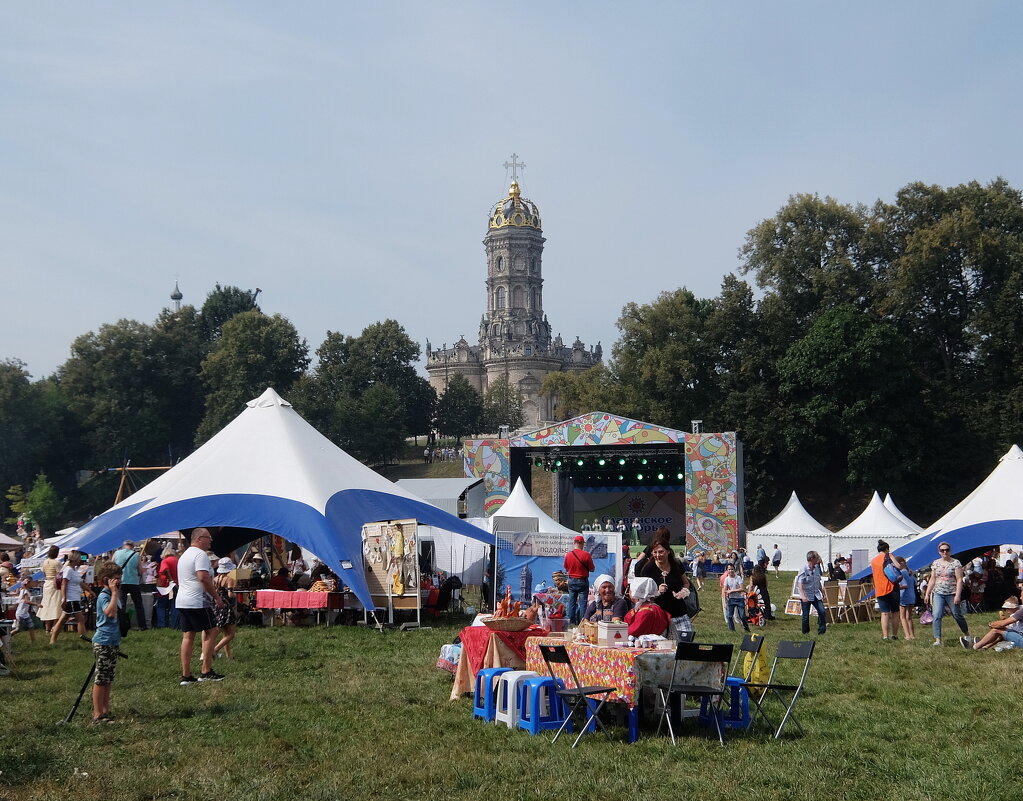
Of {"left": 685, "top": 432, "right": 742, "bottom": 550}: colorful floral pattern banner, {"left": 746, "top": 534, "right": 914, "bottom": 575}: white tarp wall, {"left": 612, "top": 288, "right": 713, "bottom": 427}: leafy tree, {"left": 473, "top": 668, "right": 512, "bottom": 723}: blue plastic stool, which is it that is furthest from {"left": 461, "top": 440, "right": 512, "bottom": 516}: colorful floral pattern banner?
{"left": 473, "top": 668, "right": 512, "bottom": 723}: blue plastic stool

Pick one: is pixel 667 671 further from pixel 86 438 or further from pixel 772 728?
pixel 86 438

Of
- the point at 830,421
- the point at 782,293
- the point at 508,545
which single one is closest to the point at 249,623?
the point at 508,545

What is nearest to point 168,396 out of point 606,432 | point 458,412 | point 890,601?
point 458,412

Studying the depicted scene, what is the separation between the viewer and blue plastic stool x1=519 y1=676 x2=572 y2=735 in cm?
711

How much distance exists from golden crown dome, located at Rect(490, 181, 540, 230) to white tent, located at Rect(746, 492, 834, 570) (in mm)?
75042

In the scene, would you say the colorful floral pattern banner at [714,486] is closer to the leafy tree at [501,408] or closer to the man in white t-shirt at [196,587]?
the man in white t-shirt at [196,587]

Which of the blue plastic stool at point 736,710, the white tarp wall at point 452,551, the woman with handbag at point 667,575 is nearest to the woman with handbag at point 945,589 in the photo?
the woman with handbag at point 667,575

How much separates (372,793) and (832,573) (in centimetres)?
1804

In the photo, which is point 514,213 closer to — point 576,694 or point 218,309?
point 218,309

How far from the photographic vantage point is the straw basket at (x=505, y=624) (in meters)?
8.23

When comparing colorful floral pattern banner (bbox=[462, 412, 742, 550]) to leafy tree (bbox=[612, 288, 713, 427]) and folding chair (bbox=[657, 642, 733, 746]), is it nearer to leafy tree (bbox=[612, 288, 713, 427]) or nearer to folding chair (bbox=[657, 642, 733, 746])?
leafy tree (bbox=[612, 288, 713, 427])

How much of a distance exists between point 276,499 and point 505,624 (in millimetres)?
6959

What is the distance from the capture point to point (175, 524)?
14008 millimetres

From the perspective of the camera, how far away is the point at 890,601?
41.1 feet
